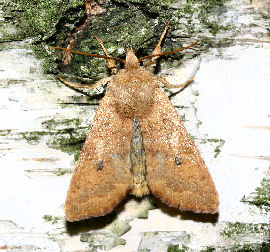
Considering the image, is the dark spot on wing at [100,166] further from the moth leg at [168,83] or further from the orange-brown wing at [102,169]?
the moth leg at [168,83]

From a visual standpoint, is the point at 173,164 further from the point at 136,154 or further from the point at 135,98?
the point at 135,98

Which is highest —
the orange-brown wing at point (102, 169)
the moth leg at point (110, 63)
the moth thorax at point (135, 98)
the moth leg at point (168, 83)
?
the moth leg at point (110, 63)

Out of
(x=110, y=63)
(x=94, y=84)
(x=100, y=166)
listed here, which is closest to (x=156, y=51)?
(x=110, y=63)

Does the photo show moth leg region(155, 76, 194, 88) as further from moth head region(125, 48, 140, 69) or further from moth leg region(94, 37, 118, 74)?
moth leg region(94, 37, 118, 74)

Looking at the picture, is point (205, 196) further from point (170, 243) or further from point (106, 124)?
point (106, 124)

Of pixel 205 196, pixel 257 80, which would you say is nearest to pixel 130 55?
pixel 257 80

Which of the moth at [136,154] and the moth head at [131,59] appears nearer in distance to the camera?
the moth at [136,154]

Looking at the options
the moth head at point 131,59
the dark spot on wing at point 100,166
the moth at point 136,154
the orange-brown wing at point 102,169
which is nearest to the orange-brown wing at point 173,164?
the moth at point 136,154
